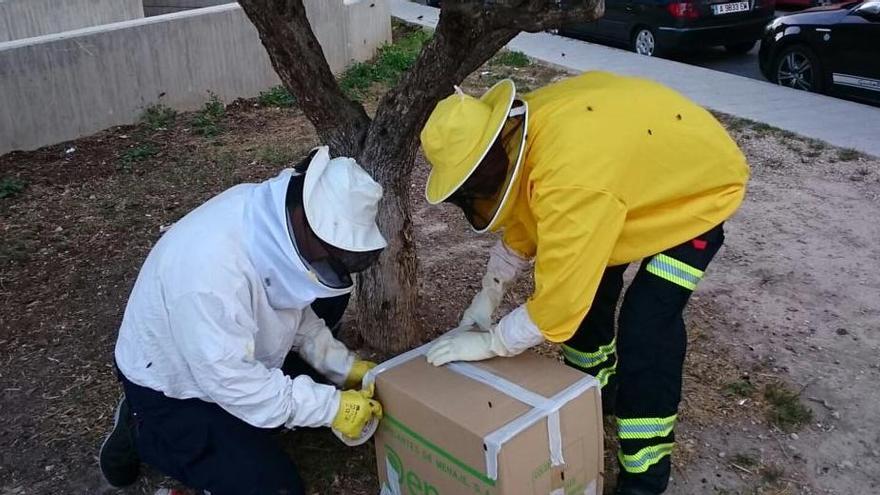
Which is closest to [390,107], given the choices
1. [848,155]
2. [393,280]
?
[393,280]

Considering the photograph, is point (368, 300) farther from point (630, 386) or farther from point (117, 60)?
point (117, 60)

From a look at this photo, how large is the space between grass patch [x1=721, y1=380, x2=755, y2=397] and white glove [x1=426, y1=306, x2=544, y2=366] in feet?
3.85

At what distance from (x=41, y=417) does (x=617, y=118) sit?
244 centimetres

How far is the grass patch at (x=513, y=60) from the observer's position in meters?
8.41

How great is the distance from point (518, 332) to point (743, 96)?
18.9 feet

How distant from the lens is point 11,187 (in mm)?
5180

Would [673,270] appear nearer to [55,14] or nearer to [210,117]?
[210,117]

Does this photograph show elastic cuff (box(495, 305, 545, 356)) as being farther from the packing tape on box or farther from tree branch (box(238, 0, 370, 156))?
tree branch (box(238, 0, 370, 156))

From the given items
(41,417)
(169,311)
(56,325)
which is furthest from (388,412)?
(56,325)

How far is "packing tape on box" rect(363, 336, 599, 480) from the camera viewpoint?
77.9 inches

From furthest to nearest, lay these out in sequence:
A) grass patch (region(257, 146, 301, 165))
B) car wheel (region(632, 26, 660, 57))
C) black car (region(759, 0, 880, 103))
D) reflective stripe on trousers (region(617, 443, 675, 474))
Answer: car wheel (region(632, 26, 660, 57)) < black car (region(759, 0, 880, 103)) < grass patch (region(257, 146, 301, 165)) < reflective stripe on trousers (region(617, 443, 675, 474))

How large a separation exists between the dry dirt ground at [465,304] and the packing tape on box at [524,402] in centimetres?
65

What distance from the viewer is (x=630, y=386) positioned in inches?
95.7

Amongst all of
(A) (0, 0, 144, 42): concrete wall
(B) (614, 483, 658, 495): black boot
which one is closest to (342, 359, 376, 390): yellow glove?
(B) (614, 483, 658, 495): black boot
